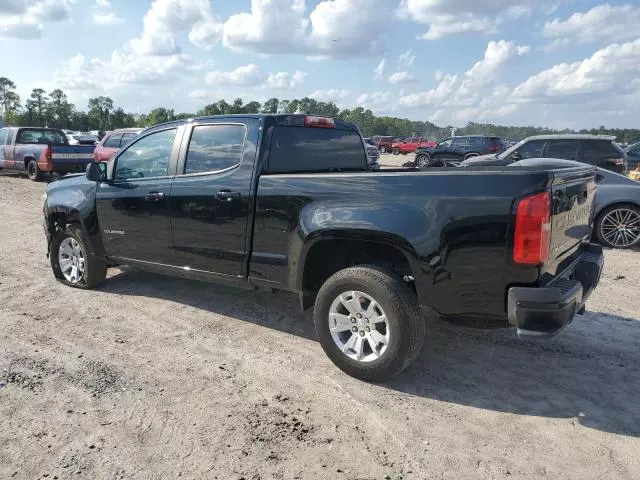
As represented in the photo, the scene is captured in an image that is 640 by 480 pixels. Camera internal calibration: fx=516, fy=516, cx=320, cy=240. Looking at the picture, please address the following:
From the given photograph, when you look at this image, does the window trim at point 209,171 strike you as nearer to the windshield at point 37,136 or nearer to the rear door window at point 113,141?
the rear door window at point 113,141

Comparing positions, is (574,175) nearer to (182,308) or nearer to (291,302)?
(291,302)

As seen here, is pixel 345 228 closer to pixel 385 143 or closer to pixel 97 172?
pixel 97 172

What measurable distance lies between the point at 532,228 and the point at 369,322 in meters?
1.27

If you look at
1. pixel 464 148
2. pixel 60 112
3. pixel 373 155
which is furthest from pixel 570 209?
pixel 60 112

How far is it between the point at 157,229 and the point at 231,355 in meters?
1.53

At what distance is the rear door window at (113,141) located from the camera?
1499 centimetres

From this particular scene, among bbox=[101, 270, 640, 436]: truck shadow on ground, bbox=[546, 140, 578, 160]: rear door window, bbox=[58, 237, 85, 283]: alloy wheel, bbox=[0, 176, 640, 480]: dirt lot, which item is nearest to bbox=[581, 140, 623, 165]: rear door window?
bbox=[546, 140, 578, 160]: rear door window

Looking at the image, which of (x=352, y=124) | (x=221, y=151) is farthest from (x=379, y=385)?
(x=352, y=124)

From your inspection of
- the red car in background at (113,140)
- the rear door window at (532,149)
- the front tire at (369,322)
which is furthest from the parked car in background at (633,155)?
the front tire at (369,322)

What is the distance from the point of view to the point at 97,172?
5230mm

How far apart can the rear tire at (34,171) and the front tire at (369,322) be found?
15548 mm

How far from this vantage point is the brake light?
457 centimetres

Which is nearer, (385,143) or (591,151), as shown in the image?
(591,151)

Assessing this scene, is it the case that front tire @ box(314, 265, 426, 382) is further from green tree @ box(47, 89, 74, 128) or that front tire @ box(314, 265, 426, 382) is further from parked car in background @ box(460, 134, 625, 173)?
green tree @ box(47, 89, 74, 128)
